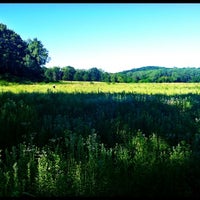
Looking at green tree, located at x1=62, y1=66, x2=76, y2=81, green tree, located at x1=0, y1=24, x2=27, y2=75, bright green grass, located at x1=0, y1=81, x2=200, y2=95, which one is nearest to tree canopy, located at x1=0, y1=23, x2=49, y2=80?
green tree, located at x1=0, y1=24, x2=27, y2=75

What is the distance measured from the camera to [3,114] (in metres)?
8.09

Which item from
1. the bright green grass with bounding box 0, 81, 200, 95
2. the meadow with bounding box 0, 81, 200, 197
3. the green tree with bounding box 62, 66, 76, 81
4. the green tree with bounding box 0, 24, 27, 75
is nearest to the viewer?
the meadow with bounding box 0, 81, 200, 197

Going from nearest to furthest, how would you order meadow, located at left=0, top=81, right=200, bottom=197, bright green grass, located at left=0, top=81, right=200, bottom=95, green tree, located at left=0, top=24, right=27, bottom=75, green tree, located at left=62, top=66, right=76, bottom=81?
meadow, located at left=0, top=81, right=200, bottom=197 < bright green grass, located at left=0, top=81, right=200, bottom=95 < green tree, located at left=0, top=24, right=27, bottom=75 < green tree, located at left=62, top=66, right=76, bottom=81

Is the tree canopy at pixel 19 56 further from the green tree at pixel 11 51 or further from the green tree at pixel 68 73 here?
the green tree at pixel 68 73

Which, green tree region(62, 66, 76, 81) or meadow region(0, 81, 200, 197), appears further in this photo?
green tree region(62, 66, 76, 81)

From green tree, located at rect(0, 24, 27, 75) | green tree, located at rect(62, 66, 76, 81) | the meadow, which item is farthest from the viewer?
green tree, located at rect(62, 66, 76, 81)

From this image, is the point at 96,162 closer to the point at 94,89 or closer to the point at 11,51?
the point at 94,89

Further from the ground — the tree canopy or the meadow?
the tree canopy

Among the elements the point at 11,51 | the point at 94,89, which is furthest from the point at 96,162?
the point at 11,51

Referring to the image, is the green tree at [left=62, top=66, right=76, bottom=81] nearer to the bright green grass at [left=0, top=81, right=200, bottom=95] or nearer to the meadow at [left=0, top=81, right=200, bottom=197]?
the bright green grass at [left=0, top=81, right=200, bottom=95]

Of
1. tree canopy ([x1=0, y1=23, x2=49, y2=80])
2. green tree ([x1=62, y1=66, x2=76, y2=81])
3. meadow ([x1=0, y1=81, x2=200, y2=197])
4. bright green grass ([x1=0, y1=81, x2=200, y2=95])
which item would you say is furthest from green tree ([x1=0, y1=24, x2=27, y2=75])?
meadow ([x1=0, y1=81, x2=200, y2=197])

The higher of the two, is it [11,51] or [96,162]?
[11,51]

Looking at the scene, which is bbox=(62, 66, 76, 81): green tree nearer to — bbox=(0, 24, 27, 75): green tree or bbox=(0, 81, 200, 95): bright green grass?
bbox=(0, 24, 27, 75): green tree

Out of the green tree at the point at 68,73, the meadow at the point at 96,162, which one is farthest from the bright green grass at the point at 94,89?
the green tree at the point at 68,73
